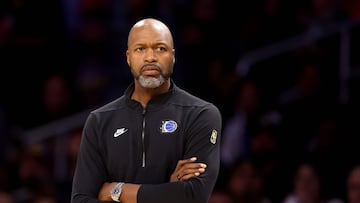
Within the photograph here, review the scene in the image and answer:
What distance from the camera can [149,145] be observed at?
3887 mm

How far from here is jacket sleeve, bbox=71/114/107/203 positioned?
390 centimetres

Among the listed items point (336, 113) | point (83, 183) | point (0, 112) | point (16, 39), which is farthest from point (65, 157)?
point (83, 183)

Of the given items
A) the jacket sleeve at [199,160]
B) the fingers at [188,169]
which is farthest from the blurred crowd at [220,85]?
the fingers at [188,169]

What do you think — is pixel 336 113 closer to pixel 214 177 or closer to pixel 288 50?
pixel 288 50

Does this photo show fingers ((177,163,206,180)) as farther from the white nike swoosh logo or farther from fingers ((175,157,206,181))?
the white nike swoosh logo

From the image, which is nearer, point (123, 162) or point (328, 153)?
point (123, 162)

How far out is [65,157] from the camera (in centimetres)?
797

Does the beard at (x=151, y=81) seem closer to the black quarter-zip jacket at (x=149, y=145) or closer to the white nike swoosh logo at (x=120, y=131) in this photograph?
the black quarter-zip jacket at (x=149, y=145)

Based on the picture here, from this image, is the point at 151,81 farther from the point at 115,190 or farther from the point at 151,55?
the point at 115,190

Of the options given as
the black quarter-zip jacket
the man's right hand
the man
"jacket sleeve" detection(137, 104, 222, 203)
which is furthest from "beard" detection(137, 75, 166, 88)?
the man's right hand

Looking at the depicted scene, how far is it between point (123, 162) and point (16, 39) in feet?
15.7

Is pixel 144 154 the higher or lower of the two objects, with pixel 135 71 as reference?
lower

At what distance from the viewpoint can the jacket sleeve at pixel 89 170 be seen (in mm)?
3904

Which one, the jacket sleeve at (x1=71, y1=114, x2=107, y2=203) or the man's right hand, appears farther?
the jacket sleeve at (x1=71, y1=114, x2=107, y2=203)
